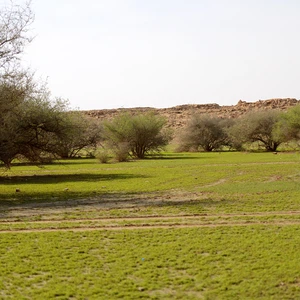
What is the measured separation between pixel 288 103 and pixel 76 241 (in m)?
132

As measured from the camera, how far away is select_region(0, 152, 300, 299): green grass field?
958cm

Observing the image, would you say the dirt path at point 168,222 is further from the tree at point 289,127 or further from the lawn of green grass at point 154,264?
the tree at point 289,127

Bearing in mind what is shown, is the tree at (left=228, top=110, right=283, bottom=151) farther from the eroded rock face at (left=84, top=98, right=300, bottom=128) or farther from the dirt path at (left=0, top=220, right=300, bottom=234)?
the eroded rock face at (left=84, top=98, right=300, bottom=128)

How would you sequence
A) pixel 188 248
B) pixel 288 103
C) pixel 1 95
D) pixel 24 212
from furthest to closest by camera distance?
pixel 288 103
pixel 1 95
pixel 24 212
pixel 188 248

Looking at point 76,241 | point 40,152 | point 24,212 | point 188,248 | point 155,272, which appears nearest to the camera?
point 155,272

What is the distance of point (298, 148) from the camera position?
70.5m

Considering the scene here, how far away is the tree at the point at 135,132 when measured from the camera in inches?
2466

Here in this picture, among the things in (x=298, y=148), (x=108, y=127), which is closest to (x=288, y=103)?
(x=298, y=148)

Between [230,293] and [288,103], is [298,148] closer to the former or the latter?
[230,293]

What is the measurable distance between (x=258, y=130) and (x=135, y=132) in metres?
18.3

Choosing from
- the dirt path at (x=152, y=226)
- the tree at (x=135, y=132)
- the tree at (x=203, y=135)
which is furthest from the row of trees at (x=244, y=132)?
the dirt path at (x=152, y=226)

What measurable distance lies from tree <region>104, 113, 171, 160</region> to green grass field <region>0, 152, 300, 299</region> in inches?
1471

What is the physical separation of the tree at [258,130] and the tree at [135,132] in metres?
12.5

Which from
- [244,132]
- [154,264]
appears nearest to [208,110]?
[244,132]
